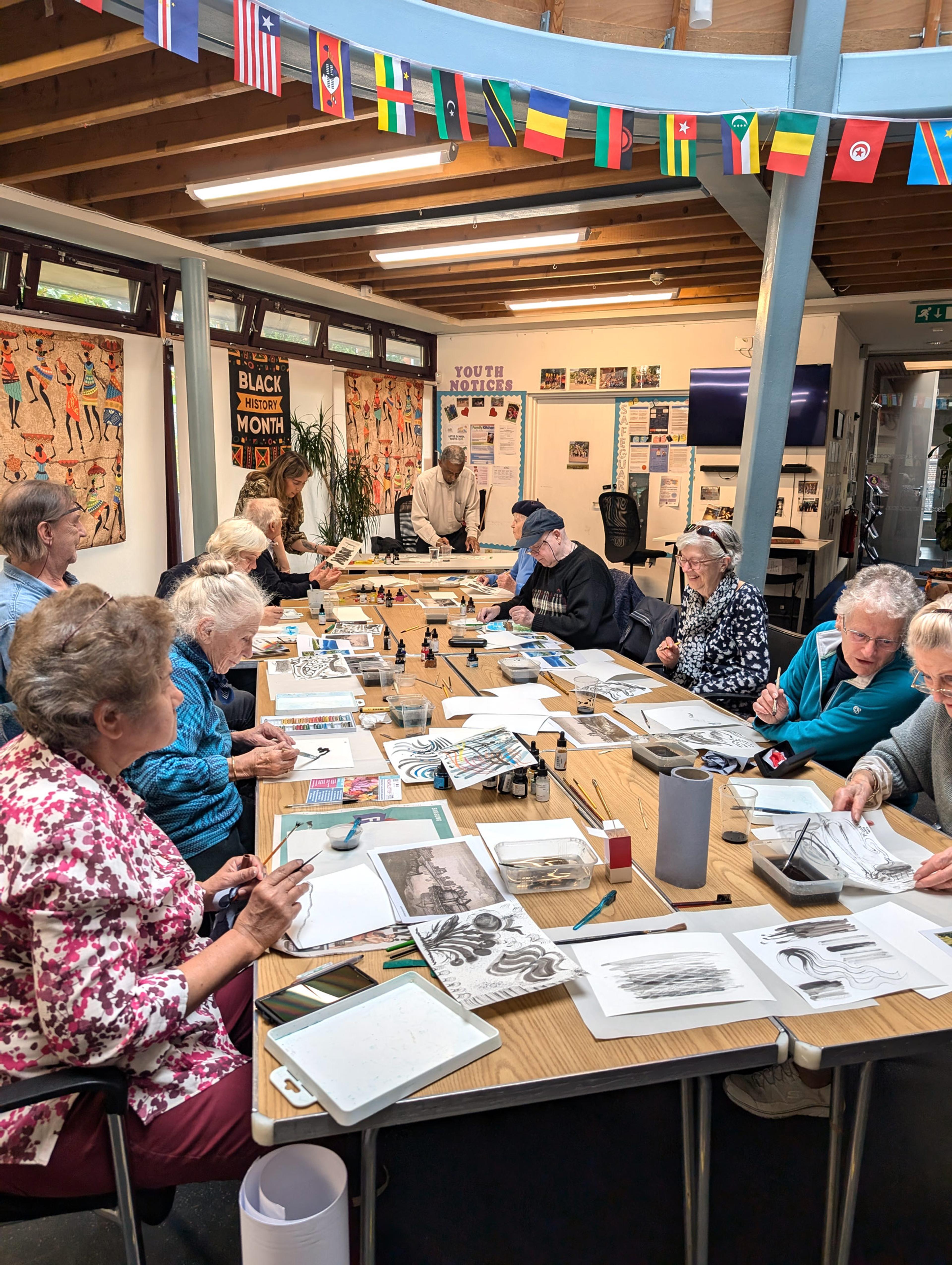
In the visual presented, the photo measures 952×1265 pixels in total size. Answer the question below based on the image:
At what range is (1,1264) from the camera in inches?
68.4

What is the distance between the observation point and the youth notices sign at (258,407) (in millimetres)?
7508

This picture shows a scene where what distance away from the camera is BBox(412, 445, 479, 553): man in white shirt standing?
7.41m

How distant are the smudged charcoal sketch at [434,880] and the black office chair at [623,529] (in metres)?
7.09

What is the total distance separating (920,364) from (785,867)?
41.4 feet

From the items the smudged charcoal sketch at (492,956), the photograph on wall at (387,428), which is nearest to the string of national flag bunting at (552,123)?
the smudged charcoal sketch at (492,956)

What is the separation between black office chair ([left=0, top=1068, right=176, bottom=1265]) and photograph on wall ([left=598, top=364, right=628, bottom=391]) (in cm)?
916

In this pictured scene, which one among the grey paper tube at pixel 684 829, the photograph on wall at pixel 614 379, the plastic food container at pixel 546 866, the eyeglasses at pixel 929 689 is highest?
the photograph on wall at pixel 614 379

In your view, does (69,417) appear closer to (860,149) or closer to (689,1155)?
(860,149)

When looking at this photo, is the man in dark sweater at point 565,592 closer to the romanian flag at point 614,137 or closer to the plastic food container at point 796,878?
the romanian flag at point 614,137

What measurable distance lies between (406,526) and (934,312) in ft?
19.3

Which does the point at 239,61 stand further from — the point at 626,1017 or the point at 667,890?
the point at 626,1017

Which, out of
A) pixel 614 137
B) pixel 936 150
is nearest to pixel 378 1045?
pixel 614 137

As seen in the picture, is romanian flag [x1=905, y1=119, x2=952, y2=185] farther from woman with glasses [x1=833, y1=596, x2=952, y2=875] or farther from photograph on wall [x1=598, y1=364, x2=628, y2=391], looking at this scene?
photograph on wall [x1=598, y1=364, x2=628, y2=391]

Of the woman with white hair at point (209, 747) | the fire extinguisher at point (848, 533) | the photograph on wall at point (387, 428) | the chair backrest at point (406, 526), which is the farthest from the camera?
the fire extinguisher at point (848, 533)
